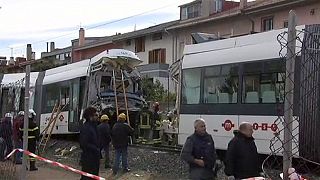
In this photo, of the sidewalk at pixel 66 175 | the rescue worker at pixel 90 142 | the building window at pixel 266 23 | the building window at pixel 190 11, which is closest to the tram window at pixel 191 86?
the sidewalk at pixel 66 175

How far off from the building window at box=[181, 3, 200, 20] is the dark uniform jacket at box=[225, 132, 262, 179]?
1559 inches

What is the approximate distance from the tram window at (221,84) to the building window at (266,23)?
21053 mm

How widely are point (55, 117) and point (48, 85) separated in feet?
12.7

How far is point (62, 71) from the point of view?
80.5 feet

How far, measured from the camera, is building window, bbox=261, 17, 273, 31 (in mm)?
35469

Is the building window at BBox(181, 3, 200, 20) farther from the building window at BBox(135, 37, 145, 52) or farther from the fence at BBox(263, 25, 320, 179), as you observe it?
the fence at BBox(263, 25, 320, 179)

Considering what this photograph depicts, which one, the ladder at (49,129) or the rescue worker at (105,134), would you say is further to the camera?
the ladder at (49,129)

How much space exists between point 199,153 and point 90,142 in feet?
8.36

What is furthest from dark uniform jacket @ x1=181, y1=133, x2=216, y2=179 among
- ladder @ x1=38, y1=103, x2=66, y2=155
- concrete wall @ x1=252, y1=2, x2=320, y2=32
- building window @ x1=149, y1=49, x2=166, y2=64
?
building window @ x1=149, y1=49, x2=166, y2=64

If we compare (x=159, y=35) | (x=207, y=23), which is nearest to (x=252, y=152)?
(x=207, y=23)

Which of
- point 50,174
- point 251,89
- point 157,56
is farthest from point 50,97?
point 157,56

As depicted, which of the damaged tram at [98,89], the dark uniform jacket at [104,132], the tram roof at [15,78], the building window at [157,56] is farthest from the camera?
the building window at [157,56]

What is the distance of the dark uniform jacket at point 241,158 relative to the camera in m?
7.34

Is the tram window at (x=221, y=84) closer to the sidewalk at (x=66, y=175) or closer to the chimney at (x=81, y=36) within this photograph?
the sidewalk at (x=66, y=175)
